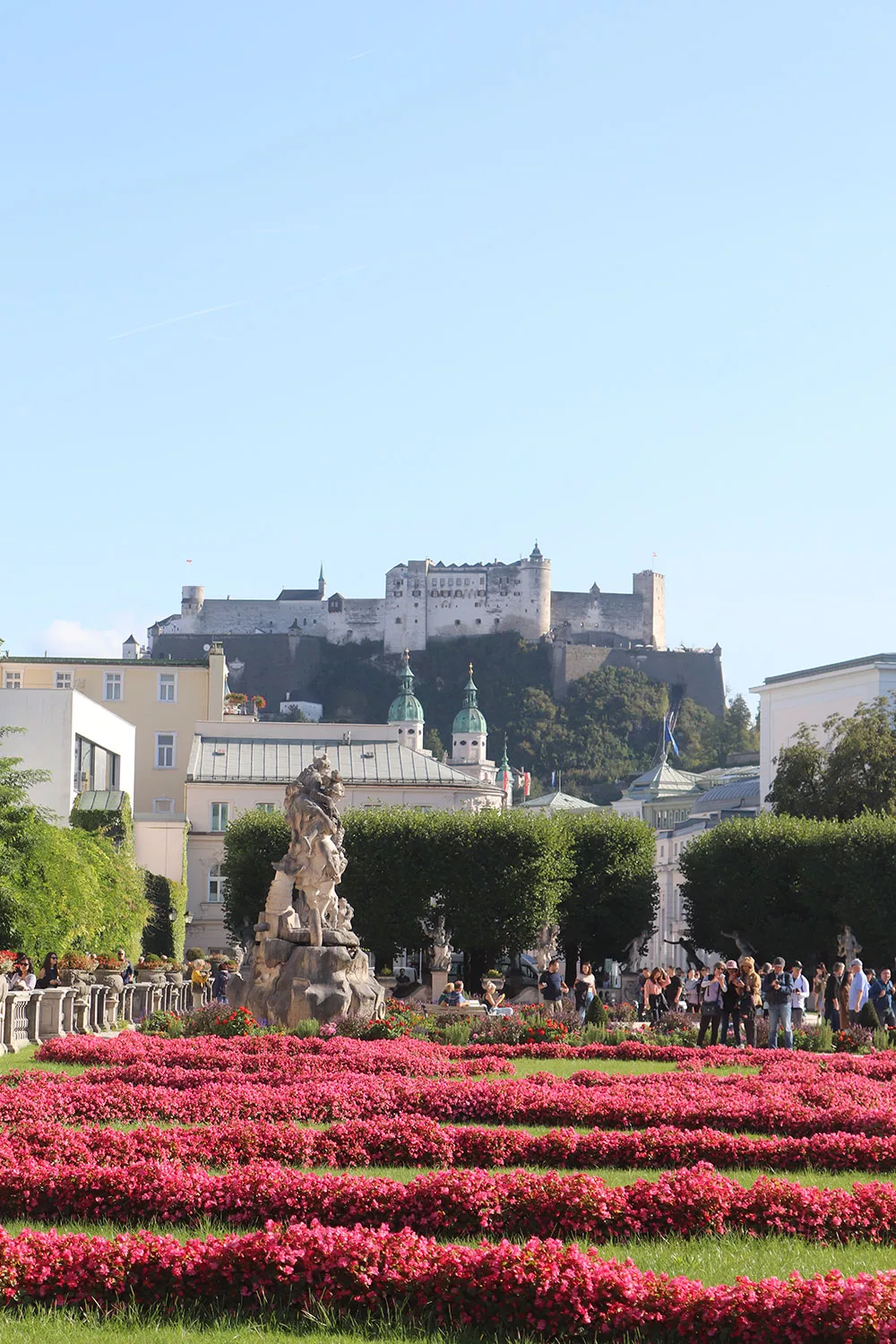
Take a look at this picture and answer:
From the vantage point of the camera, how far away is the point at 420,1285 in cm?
888

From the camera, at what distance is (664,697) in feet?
618

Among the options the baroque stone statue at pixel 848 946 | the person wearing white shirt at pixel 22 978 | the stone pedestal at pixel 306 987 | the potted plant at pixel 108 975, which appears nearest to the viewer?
the stone pedestal at pixel 306 987

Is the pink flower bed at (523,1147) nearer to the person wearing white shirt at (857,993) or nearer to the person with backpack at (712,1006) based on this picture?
the person with backpack at (712,1006)

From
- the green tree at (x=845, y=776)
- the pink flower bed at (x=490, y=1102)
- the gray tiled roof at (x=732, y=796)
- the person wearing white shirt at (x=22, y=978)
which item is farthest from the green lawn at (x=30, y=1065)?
the gray tiled roof at (x=732, y=796)

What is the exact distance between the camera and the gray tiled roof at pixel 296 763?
83562 mm

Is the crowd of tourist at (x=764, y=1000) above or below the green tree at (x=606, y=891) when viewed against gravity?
below

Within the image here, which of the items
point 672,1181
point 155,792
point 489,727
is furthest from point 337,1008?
point 489,727

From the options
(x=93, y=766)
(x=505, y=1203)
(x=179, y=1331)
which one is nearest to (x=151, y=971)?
(x=93, y=766)

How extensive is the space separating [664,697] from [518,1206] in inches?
7044

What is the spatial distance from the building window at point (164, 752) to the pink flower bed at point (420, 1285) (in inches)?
3005

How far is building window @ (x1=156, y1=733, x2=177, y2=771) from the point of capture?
85000 mm

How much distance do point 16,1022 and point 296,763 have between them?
57.9 meters

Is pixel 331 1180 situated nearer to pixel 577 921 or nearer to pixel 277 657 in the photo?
pixel 577 921

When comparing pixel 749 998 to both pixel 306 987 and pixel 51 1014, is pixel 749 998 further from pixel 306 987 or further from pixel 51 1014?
pixel 51 1014
